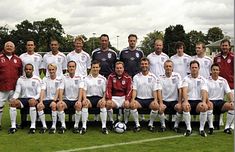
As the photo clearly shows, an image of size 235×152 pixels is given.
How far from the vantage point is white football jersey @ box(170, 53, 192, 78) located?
9.53 metres

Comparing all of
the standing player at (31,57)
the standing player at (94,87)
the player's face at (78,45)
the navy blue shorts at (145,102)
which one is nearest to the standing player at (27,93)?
the standing player at (31,57)

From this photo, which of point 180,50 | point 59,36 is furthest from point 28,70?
point 59,36

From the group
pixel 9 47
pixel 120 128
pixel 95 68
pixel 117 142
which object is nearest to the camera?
pixel 117 142

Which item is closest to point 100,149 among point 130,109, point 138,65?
point 130,109

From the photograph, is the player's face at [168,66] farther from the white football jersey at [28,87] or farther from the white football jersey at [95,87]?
the white football jersey at [28,87]

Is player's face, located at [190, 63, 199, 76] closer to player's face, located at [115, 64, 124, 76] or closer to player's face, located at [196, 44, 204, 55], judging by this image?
player's face, located at [196, 44, 204, 55]

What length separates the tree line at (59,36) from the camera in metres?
67.7

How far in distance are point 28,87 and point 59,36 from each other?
230ft

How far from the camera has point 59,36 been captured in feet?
255

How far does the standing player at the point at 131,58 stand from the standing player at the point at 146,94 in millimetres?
646

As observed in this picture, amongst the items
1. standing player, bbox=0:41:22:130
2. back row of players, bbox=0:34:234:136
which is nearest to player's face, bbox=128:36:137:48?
back row of players, bbox=0:34:234:136

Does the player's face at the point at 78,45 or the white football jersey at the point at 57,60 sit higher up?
the player's face at the point at 78,45

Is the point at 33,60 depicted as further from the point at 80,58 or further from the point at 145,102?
the point at 145,102

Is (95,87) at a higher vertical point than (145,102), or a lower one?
higher
